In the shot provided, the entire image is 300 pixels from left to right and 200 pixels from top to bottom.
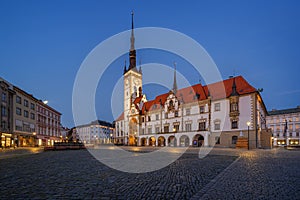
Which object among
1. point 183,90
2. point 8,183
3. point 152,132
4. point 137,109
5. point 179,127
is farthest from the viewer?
point 137,109

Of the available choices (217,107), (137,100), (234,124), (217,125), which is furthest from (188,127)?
(137,100)

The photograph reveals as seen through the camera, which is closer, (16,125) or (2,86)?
(2,86)

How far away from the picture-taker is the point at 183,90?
54.4 metres

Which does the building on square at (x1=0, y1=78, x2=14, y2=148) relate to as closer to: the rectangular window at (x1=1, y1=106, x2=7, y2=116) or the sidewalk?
the rectangular window at (x1=1, y1=106, x2=7, y2=116)

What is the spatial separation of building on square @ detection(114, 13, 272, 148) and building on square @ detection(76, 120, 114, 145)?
6421 cm

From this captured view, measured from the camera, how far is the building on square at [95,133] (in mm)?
127963

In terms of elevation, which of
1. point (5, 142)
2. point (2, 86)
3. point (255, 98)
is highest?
point (2, 86)

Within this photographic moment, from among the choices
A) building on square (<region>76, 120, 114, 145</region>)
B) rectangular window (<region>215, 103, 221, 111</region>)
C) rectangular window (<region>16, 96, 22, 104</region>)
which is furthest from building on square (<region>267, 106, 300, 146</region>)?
building on square (<region>76, 120, 114, 145</region>)

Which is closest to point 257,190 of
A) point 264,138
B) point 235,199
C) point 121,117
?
point 235,199

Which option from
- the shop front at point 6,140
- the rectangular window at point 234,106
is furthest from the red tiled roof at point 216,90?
the shop front at point 6,140

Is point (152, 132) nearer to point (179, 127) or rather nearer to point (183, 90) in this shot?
point (179, 127)

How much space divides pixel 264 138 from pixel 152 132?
2814 cm

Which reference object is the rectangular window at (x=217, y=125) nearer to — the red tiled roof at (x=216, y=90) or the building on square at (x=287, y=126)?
the red tiled roof at (x=216, y=90)

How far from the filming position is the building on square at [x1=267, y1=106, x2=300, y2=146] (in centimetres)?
7850
